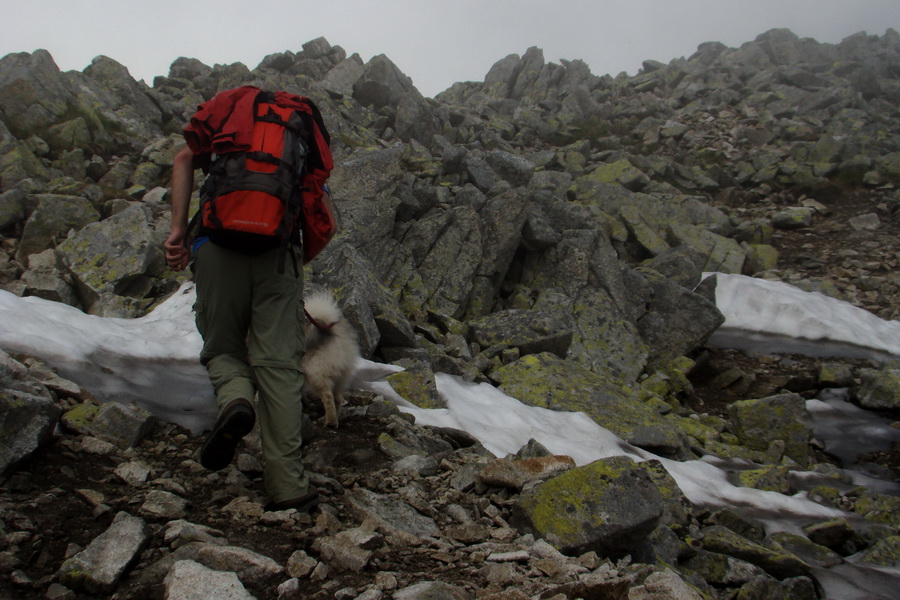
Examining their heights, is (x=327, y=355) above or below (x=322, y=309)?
below

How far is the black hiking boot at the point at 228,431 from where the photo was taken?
341cm

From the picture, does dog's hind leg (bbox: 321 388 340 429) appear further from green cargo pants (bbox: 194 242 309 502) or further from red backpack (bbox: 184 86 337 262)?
red backpack (bbox: 184 86 337 262)

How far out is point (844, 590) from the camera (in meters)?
5.19

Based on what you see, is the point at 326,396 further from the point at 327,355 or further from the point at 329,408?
the point at 327,355

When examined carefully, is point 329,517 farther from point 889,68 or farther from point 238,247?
point 889,68

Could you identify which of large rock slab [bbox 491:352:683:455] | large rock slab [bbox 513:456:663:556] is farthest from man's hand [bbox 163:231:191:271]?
large rock slab [bbox 491:352:683:455]

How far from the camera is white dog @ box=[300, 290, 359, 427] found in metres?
5.45

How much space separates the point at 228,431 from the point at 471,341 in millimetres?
8123

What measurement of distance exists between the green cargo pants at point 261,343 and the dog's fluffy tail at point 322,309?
57.7 inches

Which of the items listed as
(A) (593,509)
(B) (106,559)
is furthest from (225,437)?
(A) (593,509)

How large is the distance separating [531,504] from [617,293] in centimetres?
1065

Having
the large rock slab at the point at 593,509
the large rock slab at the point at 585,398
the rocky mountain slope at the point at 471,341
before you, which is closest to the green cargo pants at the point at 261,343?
the rocky mountain slope at the point at 471,341

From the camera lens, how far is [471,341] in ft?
37.2

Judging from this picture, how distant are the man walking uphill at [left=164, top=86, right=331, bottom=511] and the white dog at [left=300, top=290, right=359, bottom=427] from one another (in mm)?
1353
